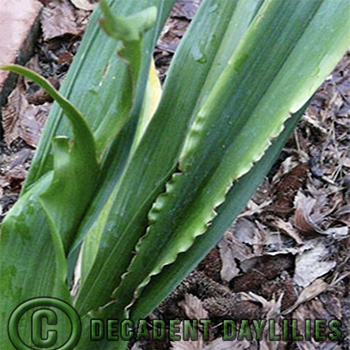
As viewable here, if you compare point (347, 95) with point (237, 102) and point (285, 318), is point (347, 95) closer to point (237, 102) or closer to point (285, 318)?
point (285, 318)

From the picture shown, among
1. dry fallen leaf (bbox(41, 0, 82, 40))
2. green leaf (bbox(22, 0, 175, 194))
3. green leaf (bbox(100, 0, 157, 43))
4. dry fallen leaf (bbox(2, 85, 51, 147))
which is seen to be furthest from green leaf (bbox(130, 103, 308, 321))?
dry fallen leaf (bbox(41, 0, 82, 40))

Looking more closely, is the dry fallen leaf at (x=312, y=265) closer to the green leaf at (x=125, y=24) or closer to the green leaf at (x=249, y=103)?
the green leaf at (x=249, y=103)

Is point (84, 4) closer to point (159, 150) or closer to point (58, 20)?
point (58, 20)

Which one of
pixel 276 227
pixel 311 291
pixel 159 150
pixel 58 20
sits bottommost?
pixel 311 291

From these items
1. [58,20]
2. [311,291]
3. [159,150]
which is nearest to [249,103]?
[159,150]

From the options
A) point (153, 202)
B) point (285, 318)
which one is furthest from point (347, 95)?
point (153, 202)

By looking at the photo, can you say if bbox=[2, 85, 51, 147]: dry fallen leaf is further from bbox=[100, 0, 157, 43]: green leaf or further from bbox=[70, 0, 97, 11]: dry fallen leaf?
bbox=[100, 0, 157, 43]: green leaf

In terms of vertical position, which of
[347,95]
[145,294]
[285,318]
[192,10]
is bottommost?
[285,318]

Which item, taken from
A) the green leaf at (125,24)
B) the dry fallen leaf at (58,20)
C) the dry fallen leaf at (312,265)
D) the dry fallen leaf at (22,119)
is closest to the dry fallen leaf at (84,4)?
the dry fallen leaf at (58,20)
